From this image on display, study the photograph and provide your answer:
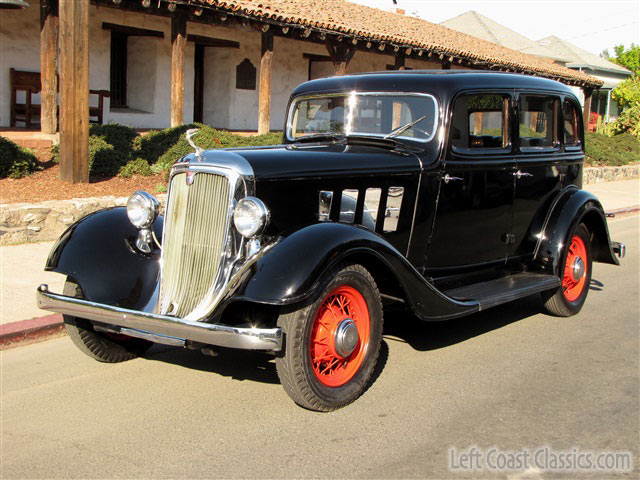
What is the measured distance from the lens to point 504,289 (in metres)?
5.31

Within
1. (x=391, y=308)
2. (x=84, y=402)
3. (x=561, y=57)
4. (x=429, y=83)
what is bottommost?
(x=84, y=402)

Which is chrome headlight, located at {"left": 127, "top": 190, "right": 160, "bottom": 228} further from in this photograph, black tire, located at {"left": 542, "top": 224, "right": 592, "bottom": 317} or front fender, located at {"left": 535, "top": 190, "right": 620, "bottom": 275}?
black tire, located at {"left": 542, "top": 224, "right": 592, "bottom": 317}

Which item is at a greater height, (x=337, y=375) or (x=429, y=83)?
(x=429, y=83)

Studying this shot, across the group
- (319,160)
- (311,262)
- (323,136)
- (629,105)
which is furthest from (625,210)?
(629,105)

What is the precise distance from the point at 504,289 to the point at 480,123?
1300 mm

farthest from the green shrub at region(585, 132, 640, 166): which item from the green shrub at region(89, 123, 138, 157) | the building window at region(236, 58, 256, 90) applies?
the green shrub at region(89, 123, 138, 157)

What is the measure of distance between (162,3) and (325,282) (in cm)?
1141

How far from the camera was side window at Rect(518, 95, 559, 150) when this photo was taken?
5.87 metres

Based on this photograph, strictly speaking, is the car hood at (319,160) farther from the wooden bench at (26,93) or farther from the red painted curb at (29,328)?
the wooden bench at (26,93)

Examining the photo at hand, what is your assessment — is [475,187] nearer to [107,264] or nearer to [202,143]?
[107,264]

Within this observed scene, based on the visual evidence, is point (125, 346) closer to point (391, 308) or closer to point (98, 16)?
point (391, 308)

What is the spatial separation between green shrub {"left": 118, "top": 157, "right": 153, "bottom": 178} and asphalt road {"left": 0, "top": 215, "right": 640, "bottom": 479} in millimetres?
5567

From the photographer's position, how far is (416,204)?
16.0 ft

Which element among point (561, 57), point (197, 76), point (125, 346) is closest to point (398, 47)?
point (197, 76)
